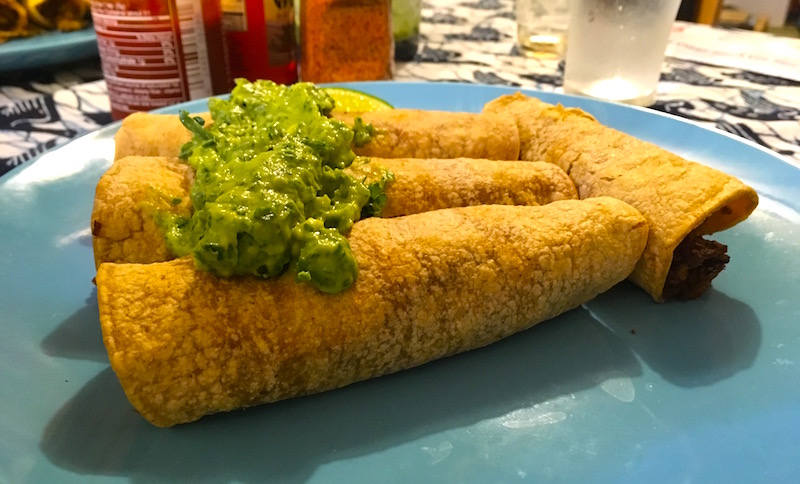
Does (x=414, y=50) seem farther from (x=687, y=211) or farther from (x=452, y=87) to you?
(x=687, y=211)

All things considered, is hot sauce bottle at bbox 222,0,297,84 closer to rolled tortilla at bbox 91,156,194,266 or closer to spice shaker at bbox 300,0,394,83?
spice shaker at bbox 300,0,394,83

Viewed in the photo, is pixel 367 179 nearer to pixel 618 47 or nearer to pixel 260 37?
pixel 260 37

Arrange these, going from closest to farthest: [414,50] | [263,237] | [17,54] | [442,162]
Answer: [263,237] < [442,162] < [17,54] < [414,50]

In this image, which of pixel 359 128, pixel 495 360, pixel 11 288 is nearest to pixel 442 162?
pixel 359 128

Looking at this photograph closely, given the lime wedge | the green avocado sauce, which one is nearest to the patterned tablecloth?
the lime wedge

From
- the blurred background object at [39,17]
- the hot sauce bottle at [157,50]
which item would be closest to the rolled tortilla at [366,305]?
the hot sauce bottle at [157,50]

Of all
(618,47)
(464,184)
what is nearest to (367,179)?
(464,184)

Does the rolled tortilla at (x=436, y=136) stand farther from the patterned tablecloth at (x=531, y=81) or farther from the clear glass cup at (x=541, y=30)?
the clear glass cup at (x=541, y=30)
